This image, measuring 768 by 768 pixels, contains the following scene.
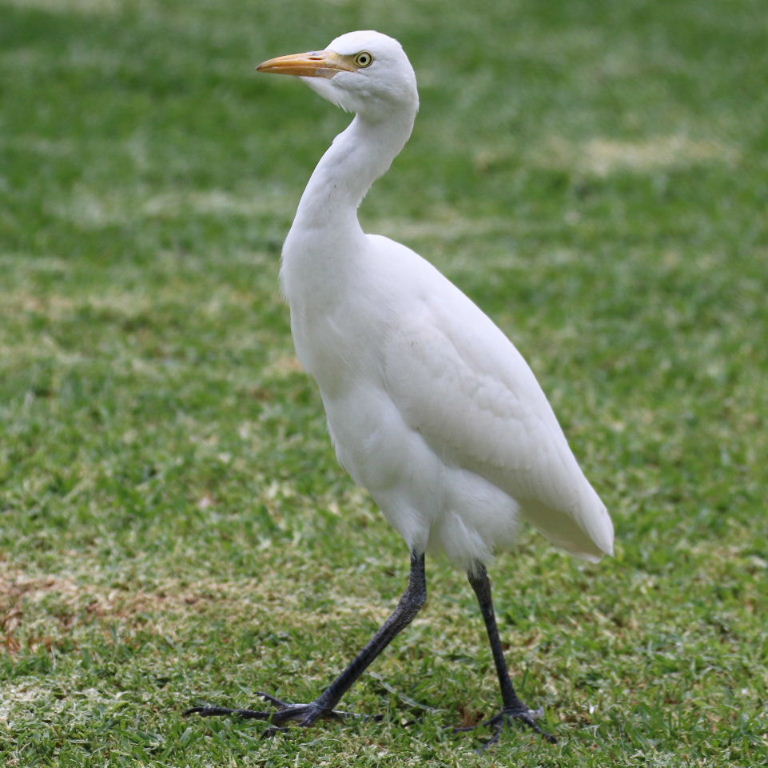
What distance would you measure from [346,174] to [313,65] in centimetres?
30

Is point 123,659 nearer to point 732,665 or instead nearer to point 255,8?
point 732,665

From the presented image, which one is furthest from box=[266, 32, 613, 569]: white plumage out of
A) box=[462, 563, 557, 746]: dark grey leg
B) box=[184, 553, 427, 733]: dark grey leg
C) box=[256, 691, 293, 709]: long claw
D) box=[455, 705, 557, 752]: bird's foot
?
box=[256, 691, 293, 709]: long claw

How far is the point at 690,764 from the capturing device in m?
3.42

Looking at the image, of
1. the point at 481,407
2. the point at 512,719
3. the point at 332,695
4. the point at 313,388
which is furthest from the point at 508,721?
the point at 313,388

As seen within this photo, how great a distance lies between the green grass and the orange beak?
183 centimetres

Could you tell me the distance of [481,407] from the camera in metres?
3.46

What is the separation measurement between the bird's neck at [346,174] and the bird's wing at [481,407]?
0.34 metres

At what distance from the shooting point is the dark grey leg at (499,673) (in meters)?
3.62

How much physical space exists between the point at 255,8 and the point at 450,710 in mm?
8868

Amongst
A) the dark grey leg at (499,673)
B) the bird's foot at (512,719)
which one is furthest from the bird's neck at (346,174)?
the bird's foot at (512,719)

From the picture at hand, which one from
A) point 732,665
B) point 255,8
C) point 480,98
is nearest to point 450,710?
point 732,665

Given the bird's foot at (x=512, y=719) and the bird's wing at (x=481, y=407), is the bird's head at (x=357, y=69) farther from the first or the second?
the bird's foot at (x=512, y=719)

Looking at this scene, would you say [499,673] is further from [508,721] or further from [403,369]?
[403,369]

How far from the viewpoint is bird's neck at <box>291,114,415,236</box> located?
3246mm
